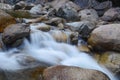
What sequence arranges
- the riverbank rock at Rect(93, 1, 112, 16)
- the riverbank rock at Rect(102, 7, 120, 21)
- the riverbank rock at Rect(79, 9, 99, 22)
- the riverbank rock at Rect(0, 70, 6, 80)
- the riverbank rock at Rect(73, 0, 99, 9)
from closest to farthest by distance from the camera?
the riverbank rock at Rect(0, 70, 6, 80) → the riverbank rock at Rect(102, 7, 120, 21) → the riverbank rock at Rect(79, 9, 99, 22) → the riverbank rock at Rect(93, 1, 112, 16) → the riverbank rock at Rect(73, 0, 99, 9)

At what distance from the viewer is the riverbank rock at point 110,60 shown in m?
6.19

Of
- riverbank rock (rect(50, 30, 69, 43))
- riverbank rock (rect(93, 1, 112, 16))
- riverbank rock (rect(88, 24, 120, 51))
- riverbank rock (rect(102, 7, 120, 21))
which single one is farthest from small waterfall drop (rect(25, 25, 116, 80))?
riverbank rock (rect(93, 1, 112, 16))

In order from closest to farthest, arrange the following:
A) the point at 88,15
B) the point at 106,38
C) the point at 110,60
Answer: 1. the point at 110,60
2. the point at 106,38
3. the point at 88,15

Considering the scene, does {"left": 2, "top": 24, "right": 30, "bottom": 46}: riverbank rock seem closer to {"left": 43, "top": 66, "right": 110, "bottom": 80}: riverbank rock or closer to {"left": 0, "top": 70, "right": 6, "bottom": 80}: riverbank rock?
{"left": 0, "top": 70, "right": 6, "bottom": 80}: riverbank rock

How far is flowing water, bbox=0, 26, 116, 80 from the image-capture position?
632cm

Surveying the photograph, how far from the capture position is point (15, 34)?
21.9 feet

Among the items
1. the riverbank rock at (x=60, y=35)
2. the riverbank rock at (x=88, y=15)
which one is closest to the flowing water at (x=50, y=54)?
the riverbank rock at (x=60, y=35)

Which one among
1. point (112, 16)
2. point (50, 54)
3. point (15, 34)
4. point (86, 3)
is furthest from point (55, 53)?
point (86, 3)

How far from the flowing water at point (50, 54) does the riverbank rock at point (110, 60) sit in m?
0.14

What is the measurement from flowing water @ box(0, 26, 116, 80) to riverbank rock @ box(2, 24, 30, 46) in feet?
0.77

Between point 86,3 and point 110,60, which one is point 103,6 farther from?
point 110,60

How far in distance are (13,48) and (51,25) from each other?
2.28 metres

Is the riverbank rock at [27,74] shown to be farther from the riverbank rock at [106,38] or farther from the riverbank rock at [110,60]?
the riverbank rock at [106,38]

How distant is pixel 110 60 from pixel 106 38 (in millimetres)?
670
